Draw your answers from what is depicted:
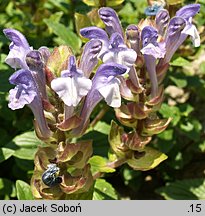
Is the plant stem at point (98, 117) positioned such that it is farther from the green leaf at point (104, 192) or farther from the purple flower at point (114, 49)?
the purple flower at point (114, 49)

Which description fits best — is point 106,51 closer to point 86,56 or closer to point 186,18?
point 86,56

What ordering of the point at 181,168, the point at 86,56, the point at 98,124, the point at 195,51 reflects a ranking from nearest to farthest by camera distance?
the point at 86,56 < the point at 98,124 < the point at 195,51 < the point at 181,168

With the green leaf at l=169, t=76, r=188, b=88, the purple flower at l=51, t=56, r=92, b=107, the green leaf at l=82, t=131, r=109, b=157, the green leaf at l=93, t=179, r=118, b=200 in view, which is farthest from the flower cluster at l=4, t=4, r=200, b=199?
the green leaf at l=169, t=76, r=188, b=88

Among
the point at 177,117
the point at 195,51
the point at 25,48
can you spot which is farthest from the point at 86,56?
the point at 195,51

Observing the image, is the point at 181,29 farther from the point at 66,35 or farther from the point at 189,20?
the point at 66,35

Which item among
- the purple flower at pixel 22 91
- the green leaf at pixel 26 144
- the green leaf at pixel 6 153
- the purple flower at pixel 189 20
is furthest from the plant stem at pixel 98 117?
the purple flower at pixel 22 91

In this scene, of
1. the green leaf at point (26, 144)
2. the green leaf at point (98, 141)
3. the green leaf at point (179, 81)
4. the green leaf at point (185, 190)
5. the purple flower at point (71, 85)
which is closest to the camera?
the purple flower at point (71, 85)

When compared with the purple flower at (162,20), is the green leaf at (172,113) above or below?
below

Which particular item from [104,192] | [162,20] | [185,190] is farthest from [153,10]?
[185,190]
